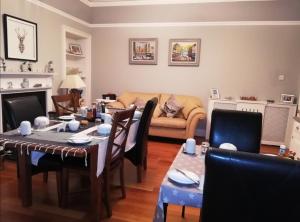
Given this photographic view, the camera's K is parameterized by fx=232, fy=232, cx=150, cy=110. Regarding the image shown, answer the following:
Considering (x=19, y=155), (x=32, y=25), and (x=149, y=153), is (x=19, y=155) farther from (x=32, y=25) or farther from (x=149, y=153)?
(x=32, y=25)

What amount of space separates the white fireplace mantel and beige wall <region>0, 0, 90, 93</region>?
0.14 metres

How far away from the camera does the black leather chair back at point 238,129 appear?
2023 mm

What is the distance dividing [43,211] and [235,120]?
193 centimetres

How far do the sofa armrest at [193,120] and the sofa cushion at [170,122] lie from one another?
0.30 ft

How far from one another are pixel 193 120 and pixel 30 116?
2.65 meters

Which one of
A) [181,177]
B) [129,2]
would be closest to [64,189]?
[181,177]

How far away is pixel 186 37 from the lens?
16.0 ft

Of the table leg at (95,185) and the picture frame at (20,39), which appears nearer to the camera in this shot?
the table leg at (95,185)

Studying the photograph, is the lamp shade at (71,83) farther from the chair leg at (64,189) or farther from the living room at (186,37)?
the chair leg at (64,189)

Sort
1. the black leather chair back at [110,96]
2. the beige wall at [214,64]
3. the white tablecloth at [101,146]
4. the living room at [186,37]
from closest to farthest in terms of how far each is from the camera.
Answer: the white tablecloth at [101,146] → the living room at [186,37] → the beige wall at [214,64] → the black leather chair back at [110,96]

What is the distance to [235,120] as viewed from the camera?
206 cm

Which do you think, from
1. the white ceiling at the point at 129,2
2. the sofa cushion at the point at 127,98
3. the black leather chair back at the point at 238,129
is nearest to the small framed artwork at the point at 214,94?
the sofa cushion at the point at 127,98

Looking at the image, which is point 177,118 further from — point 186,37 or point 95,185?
point 95,185

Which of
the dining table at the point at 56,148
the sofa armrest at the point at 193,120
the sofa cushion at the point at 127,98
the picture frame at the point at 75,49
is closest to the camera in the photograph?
the dining table at the point at 56,148
